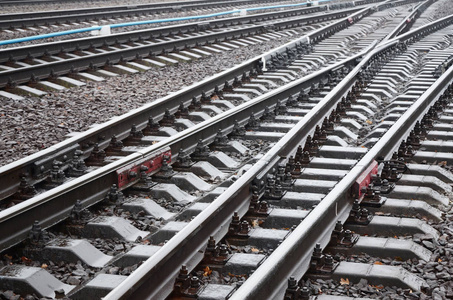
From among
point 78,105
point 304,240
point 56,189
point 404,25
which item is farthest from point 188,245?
point 404,25

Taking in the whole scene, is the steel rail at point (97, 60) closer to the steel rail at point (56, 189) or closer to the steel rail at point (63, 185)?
the steel rail at point (63, 185)

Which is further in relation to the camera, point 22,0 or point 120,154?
point 22,0

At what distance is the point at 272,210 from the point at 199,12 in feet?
63.1

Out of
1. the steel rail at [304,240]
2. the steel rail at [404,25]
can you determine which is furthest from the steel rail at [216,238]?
the steel rail at [404,25]

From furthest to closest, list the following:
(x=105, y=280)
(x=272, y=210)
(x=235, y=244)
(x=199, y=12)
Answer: (x=199, y=12) < (x=272, y=210) < (x=235, y=244) < (x=105, y=280)

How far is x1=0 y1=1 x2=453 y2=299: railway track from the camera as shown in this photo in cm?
492

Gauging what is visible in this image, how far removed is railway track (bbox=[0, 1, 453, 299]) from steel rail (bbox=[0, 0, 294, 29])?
9508mm

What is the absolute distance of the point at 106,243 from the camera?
5707 mm

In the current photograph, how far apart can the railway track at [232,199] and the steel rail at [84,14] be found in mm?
9508

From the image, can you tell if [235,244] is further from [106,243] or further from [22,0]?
[22,0]

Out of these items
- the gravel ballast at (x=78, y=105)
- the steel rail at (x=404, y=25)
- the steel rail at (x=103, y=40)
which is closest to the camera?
the gravel ballast at (x=78, y=105)

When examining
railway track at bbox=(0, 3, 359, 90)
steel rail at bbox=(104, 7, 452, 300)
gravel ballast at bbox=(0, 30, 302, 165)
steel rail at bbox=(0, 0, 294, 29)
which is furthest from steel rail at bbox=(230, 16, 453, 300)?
steel rail at bbox=(0, 0, 294, 29)

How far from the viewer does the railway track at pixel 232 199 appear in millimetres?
4922

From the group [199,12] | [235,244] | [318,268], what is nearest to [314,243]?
[318,268]
